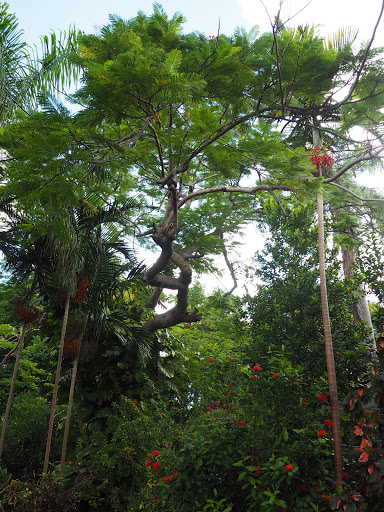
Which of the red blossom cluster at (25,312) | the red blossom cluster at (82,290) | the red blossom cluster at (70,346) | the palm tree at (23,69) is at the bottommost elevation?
the red blossom cluster at (70,346)

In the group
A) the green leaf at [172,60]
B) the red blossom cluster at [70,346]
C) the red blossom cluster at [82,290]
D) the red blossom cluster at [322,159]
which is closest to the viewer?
the green leaf at [172,60]

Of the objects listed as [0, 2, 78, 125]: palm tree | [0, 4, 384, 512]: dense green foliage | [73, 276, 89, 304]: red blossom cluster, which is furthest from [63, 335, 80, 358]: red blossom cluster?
[0, 2, 78, 125]: palm tree

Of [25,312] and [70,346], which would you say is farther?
[25,312]

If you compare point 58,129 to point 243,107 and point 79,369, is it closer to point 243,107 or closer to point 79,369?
point 243,107

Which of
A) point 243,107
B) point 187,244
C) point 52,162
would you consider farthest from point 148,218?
point 52,162

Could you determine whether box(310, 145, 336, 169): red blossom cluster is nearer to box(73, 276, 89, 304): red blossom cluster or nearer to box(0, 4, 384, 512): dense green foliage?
box(0, 4, 384, 512): dense green foliage

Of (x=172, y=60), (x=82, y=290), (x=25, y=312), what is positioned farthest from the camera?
(x=82, y=290)

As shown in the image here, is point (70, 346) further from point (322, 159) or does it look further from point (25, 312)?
point (322, 159)

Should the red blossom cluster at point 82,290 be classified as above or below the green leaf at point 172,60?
below

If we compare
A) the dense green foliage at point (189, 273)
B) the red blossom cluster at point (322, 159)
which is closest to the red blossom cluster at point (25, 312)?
the dense green foliage at point (189, 273)

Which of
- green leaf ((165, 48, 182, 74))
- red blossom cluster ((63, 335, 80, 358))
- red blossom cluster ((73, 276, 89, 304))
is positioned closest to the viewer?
green leaf ((165, 48, 182, 74))

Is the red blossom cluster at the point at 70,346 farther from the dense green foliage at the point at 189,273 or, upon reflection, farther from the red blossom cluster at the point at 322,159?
the red blossom cluster at the point at 322,159

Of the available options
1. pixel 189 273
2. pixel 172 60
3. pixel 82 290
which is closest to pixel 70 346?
pixel 82 290

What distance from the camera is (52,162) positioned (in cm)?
382
